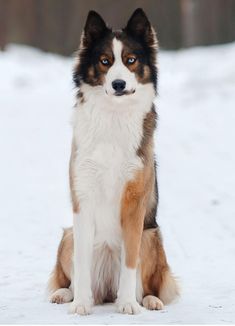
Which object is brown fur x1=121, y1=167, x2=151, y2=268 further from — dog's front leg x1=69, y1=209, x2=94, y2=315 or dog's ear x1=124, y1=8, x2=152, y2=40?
dog's ear x1=124, y1=8, x2=152, y2=40

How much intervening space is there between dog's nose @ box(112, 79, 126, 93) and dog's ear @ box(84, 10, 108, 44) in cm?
45

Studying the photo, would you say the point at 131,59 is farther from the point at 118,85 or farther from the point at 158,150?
the point at 158,150

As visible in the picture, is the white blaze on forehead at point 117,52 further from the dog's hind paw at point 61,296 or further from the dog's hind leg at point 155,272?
the dog's hind paw at point 61,296

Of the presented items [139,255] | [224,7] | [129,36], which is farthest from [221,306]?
[224,7]

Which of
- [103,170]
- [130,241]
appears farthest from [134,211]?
[103,170]

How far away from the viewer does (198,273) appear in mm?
5965

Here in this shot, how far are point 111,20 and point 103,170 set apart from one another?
18.7 metres

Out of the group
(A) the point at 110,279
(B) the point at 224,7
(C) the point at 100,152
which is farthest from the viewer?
(B) the point at 224,7

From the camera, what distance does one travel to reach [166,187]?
9578mm

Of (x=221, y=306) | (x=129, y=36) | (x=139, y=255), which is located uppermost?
(x=129, y=36)

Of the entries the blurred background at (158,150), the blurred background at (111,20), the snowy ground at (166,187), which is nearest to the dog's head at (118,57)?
the blurred background at (158,150)

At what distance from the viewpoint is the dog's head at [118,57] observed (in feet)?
14.9

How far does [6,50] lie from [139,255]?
64.4ft

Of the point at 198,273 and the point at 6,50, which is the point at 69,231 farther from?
the point at 6,50
